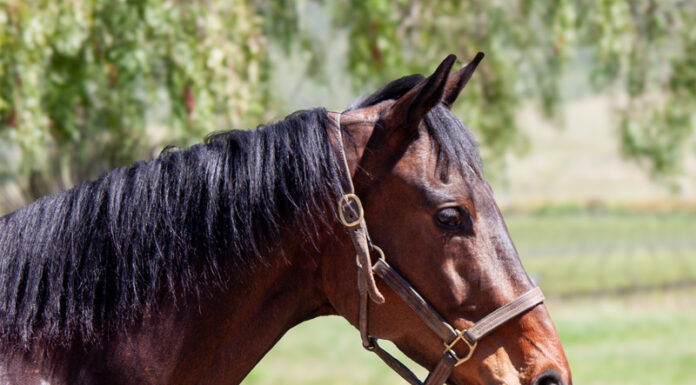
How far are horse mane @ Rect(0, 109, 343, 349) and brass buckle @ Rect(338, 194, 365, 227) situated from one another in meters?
0.04

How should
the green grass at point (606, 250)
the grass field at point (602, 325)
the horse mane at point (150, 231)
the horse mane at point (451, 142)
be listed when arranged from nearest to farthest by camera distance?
the horse mane at point (150, 231), the horse mane at point (451, 142), the grass field at point (602, 325), the green grass at point (606, 250)

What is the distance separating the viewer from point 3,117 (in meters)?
4.71

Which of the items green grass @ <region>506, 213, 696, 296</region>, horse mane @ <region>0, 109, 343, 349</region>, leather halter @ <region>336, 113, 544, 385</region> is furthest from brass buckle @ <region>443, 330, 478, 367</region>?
green grass @ <region>506, 213, 696, 296</region>

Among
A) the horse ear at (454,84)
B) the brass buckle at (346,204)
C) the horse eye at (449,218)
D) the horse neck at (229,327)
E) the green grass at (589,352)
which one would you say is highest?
the green grass at (589,352)

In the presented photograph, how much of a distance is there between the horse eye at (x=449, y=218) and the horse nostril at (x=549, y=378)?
468 mm

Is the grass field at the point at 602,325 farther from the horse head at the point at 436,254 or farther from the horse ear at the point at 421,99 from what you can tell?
the horse ear at the point at 421,99

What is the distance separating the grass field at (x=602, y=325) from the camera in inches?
387

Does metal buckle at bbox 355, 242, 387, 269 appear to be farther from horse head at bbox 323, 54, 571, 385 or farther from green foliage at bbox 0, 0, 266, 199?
green foliage at bbox 0, 0, 266, 199

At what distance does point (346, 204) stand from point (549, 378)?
742mm

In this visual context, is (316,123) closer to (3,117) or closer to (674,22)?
(3,117)

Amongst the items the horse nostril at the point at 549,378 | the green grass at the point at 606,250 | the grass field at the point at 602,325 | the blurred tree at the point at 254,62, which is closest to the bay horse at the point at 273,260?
the horse nostril at the point at 549,378

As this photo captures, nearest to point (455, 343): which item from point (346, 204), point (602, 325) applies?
point (346, 204)

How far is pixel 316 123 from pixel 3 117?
3368 millimetres

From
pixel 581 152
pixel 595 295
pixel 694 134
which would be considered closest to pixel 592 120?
pixel 581 152
